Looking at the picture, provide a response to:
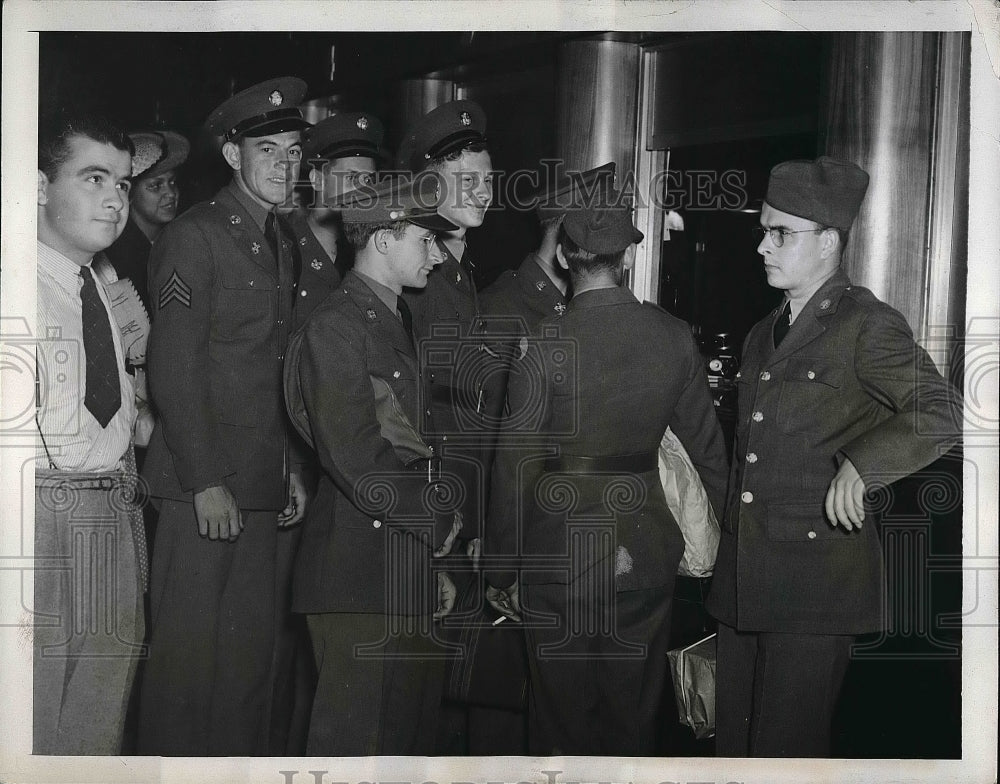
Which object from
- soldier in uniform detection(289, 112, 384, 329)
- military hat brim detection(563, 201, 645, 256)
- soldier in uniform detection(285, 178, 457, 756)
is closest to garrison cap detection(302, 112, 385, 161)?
soldier in uniform detection(289, 112, 384, 329)

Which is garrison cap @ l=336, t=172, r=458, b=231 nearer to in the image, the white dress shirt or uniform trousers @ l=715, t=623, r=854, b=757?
the white dress shirt

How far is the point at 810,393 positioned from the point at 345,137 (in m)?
1.38

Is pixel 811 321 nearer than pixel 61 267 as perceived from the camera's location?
Yes

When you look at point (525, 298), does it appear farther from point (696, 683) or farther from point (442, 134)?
point (696, 683)

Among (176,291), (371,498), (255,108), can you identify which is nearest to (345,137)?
(255,108)

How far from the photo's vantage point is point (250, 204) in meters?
2.69

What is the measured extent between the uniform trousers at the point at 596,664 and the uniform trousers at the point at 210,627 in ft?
2.30

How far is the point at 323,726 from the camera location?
2680mm

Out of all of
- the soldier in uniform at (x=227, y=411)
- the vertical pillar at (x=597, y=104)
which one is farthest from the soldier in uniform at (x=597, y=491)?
the soldier in uniform at (x=227, y=411)

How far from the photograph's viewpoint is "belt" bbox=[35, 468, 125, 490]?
2.71 metres

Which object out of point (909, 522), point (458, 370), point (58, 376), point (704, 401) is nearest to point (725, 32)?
point (704, 401)

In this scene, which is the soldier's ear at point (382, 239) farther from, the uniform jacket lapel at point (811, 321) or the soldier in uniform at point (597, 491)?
the uniform jacket lapel at point (811, 321)

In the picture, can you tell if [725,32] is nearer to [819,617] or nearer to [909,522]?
[909,522]

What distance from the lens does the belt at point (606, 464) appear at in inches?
104
